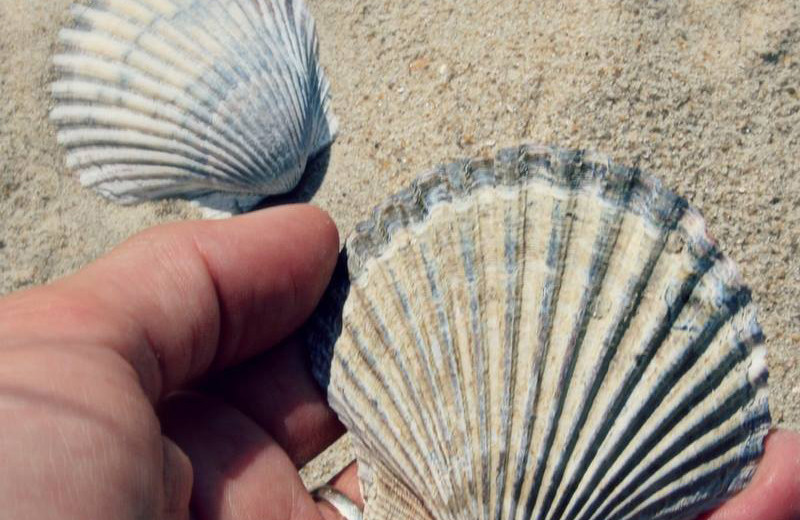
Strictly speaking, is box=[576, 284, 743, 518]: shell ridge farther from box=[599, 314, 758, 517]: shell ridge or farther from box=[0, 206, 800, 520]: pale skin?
box=[0, 206, 800, 520]: pale skin

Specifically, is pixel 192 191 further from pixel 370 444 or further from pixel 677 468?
pixel 677 468

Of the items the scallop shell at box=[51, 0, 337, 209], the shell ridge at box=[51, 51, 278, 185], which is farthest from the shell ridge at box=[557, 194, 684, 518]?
the shell ridge at box=[51, 51, 278, 185]

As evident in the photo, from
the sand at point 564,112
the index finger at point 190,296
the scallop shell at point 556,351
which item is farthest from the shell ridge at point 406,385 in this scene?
the sand at point 564,112

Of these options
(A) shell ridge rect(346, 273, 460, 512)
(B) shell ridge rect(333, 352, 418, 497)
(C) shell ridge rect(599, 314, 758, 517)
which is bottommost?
(B) shell ridge rect(333, 352, 418, 497)

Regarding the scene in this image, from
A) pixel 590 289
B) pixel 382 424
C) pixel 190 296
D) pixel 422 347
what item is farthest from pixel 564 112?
pixel 190 296

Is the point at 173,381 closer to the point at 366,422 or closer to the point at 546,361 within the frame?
the point at 366,422
